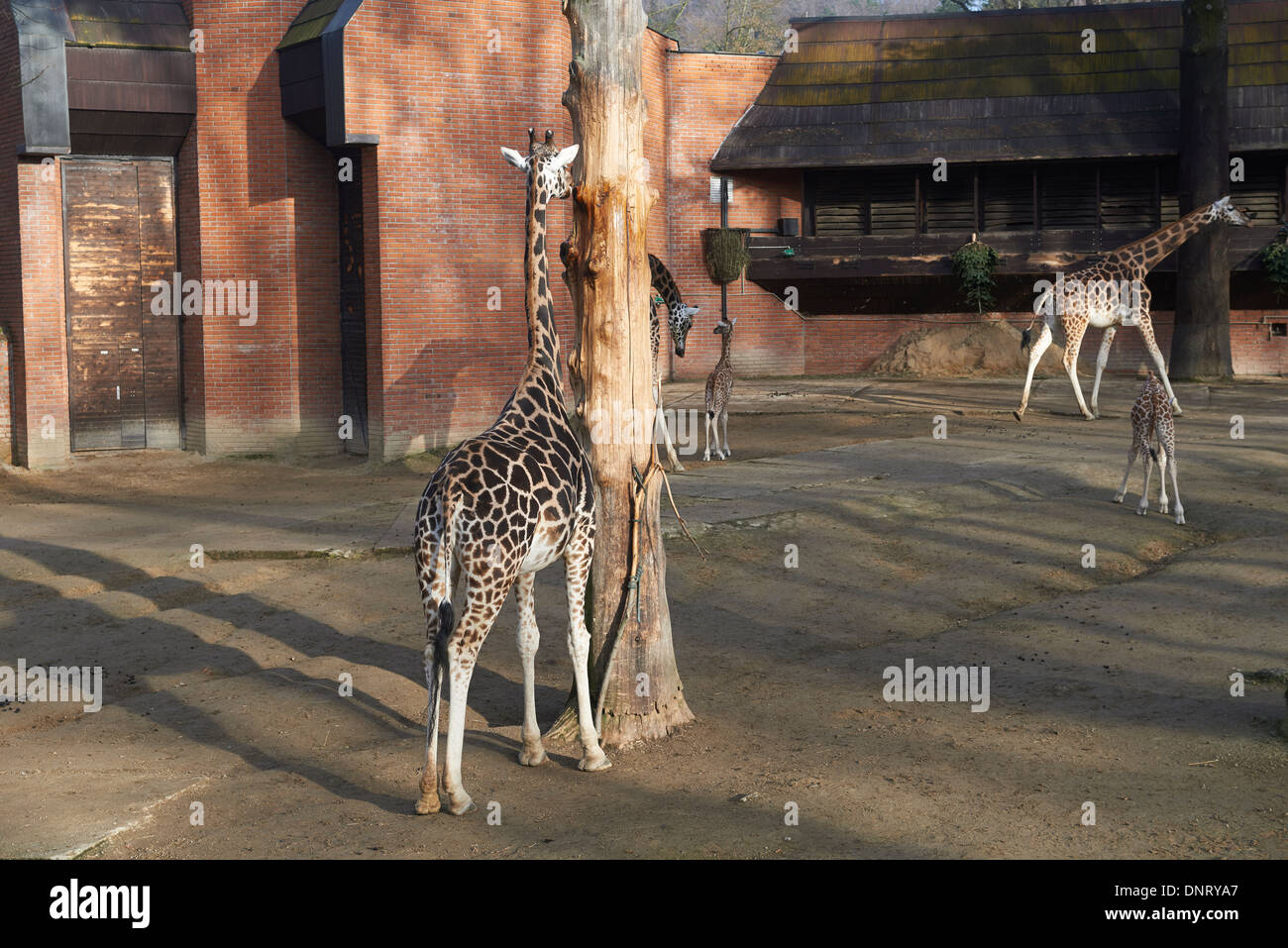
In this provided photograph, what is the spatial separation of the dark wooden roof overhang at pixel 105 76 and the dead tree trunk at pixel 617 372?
14.0 m

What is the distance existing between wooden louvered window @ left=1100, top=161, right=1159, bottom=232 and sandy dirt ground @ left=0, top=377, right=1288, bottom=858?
1043 centimetres

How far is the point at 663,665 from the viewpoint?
8461mm

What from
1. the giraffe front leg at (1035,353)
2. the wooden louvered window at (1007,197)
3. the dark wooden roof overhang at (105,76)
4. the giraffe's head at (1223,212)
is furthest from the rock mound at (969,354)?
the dark wooden roof overhang at (105,76)

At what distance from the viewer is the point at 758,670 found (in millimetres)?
9820

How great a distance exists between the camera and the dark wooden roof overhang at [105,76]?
63.0ft

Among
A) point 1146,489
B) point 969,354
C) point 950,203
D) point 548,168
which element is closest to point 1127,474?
point 1146,489

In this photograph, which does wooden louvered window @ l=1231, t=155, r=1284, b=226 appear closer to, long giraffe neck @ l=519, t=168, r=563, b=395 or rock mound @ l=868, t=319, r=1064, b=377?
rock mound @ l=868, t=319, r=1064, b=377

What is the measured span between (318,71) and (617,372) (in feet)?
43.5

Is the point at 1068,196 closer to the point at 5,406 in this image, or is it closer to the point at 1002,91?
the point at 1002,91

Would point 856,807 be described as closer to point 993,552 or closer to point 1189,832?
point 1189,832

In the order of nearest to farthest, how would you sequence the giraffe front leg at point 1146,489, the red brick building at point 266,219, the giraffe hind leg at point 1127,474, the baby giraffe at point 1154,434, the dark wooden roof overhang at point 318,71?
1. the baby giraffe at point 1154,434
2. the giraffe front leg at point 1146,489
3. the giraffe hind leg at point 1127,474
4. the dark wooden roof overhang at point 318,71
5. the red brick building at point 266,219

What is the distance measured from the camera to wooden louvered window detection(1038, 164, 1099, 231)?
26.9m

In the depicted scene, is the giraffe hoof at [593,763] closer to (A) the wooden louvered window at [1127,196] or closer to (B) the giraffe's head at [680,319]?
(B) the giraffe's head at [680,319]

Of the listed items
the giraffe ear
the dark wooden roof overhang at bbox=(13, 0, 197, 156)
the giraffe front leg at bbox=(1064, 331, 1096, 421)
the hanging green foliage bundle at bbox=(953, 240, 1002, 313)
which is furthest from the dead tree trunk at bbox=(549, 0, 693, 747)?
the hanging green foliage bundle at bbox=(953, 240, 1002, 313)
